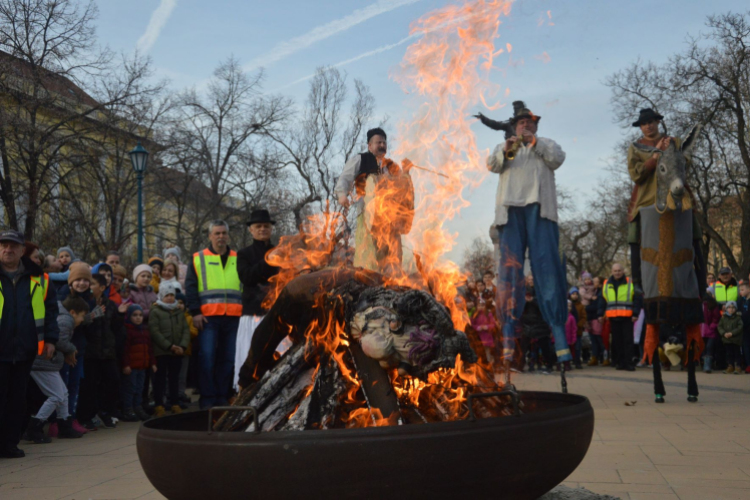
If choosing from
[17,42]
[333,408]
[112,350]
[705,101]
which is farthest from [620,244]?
[333,408]

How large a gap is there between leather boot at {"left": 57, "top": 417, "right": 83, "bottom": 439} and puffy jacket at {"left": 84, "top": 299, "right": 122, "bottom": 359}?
0.80 meters

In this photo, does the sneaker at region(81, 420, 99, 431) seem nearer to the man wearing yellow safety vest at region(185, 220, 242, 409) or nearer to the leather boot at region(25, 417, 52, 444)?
the leather boot at region(25, 417, 52, 444)

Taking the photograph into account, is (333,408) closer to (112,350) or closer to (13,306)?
(13,306)

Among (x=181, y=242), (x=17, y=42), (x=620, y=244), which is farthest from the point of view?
(x=620, y=244)

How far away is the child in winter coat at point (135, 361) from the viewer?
7.98m

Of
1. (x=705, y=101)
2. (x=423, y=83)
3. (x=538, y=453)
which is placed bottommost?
(x=538, y=453)

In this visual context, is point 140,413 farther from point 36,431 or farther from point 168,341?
point 36,431

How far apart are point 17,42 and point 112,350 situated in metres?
14.0

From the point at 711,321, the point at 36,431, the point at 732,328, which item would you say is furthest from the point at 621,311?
the point at 36,431

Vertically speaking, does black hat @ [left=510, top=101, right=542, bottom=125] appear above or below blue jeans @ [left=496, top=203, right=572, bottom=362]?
above

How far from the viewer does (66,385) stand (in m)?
7.04

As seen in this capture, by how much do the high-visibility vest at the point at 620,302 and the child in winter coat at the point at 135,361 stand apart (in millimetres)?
9443

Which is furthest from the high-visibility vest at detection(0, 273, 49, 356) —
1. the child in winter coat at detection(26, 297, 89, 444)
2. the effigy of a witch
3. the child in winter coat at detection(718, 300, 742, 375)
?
the child in winter coat at detection(718, 300, 742, 375)

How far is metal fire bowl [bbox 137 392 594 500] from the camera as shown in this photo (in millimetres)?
2311
